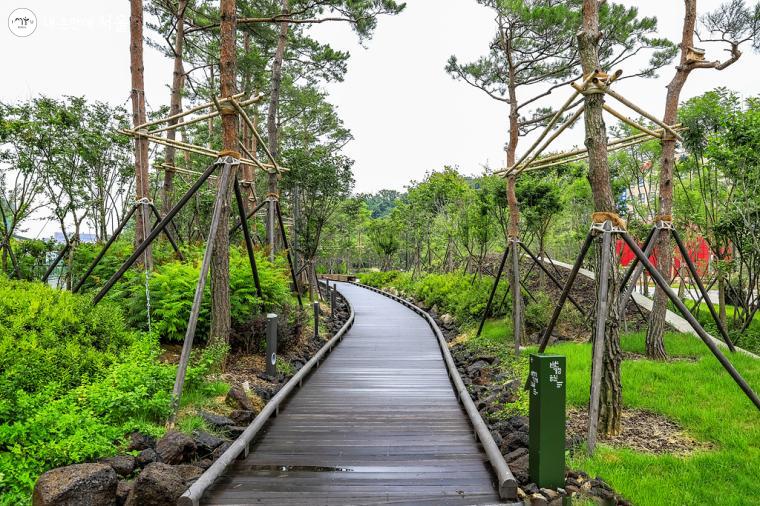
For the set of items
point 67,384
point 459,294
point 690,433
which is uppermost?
point 459,294

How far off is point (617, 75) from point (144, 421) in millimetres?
5792

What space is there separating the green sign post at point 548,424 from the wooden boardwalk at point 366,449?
0.41m

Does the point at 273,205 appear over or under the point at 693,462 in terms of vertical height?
over

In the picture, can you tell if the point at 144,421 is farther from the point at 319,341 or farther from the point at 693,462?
the point at 319,341


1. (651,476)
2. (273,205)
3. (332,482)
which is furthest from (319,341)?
(651,476)

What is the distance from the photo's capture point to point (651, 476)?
3.64 m

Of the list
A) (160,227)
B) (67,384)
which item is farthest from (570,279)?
(67,384)

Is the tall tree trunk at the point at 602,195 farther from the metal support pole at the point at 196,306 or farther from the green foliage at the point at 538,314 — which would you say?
the green foliage at the point at 538,314

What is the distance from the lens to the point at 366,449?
4.35m

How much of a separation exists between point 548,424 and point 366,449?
1.78 m

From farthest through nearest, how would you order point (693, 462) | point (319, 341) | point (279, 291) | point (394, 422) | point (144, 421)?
1. point (319, 341)
2. point (279, 291)
3. point (394, 422)
4. point (144, 421)
5. point (693, 462)

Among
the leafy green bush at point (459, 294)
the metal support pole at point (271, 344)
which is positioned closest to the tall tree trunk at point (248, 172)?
the metal support pole at point (271, 344)

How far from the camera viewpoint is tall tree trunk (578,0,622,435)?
188 inches

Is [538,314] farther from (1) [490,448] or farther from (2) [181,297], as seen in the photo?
(2) [181,297]
